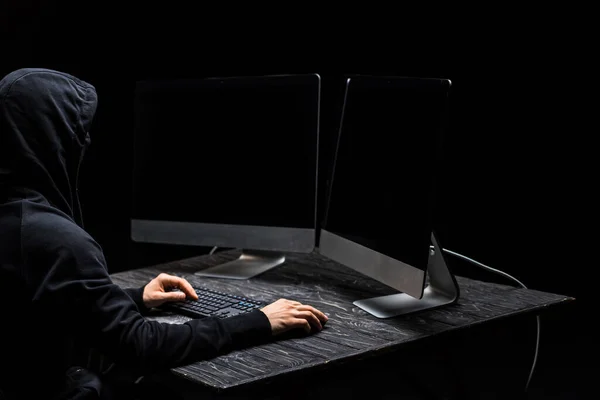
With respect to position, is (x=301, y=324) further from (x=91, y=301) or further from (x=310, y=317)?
(x=91, y=301)

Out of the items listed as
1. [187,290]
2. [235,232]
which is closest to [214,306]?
[187,290]

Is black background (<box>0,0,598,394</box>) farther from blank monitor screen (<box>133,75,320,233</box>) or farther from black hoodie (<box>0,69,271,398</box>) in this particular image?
black hoodie (<box>0,69,271,398</box>)

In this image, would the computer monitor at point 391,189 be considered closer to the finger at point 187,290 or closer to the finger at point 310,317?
the finger at point 310,317

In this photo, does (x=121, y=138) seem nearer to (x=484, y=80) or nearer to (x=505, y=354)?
(x=484, y=80)

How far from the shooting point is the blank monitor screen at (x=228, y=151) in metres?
2.12

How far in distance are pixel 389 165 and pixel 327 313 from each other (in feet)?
1.32

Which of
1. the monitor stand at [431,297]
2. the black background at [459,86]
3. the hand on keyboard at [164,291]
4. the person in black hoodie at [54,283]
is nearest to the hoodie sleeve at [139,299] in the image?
the hand on keyboard at [164,291]

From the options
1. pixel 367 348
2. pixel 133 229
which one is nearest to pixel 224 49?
pixel 133 229

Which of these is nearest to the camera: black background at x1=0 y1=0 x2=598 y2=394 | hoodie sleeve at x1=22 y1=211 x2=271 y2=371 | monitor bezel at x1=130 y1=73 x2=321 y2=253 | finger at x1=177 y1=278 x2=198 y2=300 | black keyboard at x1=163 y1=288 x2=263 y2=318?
hoodie sleeve at x1=22 y1=211 x2=271 y2=371

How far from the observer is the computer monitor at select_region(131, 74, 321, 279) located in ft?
6.95

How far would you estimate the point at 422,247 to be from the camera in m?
1.63

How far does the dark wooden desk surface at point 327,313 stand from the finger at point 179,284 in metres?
0.09

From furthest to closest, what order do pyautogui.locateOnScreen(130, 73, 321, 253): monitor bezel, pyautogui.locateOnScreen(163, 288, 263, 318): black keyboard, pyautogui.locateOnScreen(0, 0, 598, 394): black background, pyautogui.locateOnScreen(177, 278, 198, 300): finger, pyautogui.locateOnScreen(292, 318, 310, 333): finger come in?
1. pyautogui.locateOnScreen(0, 0, 598, 394): black background
2. pyautogui.locateOnScreen(130, 73, 321, 253): monitor bezel
3. pyautogui.locateOnScreen(177, 278, 198, 300): finger
4. pyautogui.locateOnScreen(163, 288, 263, 318): black keyboard
5. pyautogui.locateOnScreen(292, 318, 310, 333): finger

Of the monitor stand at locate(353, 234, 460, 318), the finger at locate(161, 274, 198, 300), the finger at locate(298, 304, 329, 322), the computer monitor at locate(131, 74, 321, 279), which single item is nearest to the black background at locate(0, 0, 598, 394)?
the computer monitor at locate(131, 74, 321, 279)
